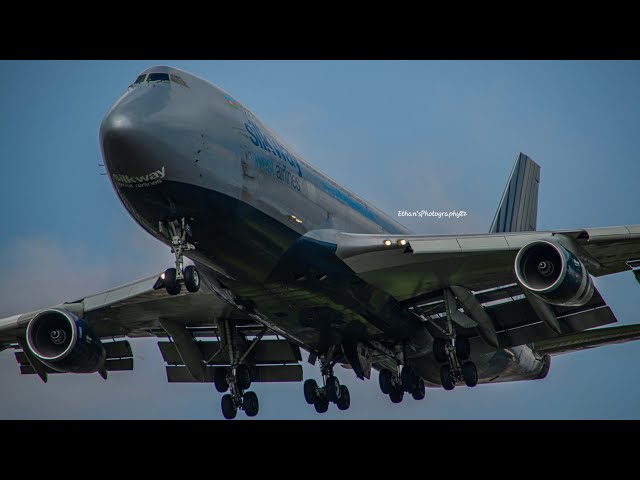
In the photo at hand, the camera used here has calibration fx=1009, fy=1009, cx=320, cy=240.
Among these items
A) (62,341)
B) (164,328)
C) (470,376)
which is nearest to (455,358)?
(470,376)

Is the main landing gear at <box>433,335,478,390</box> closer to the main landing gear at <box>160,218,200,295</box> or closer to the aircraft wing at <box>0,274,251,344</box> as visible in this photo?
the aircraft wing at <box>0,274,251,344</box>

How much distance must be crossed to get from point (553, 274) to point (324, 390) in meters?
8.60

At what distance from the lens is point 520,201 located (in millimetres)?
34094

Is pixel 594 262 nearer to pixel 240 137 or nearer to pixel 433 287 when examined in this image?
pixel 433 287

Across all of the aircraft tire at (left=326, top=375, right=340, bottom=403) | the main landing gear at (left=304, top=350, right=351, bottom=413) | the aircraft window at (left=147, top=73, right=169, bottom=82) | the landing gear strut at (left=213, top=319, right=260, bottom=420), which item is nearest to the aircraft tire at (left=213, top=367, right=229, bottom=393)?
the landing gear strut at (left=213, top=319, right=260, bottom=420)

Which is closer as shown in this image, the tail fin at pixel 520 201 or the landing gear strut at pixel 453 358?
the landing gear strut at pixel 453 358

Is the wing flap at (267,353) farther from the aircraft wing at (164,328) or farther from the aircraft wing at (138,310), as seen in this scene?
the aircraft wing at (138,310)

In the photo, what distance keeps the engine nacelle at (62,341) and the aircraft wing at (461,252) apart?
→ 25.3ft

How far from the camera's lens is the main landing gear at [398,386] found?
93.5ft

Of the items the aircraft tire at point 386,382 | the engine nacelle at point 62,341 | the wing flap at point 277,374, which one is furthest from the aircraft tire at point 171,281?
the aircraft tire at point 386,382

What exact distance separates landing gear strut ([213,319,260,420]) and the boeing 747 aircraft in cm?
4

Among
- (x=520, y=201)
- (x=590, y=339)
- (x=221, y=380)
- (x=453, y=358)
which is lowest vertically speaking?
(x=221, y=380)

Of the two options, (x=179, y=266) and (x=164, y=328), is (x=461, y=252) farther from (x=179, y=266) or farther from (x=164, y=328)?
(x=164, y=328)

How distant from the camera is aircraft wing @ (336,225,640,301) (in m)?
22.4
